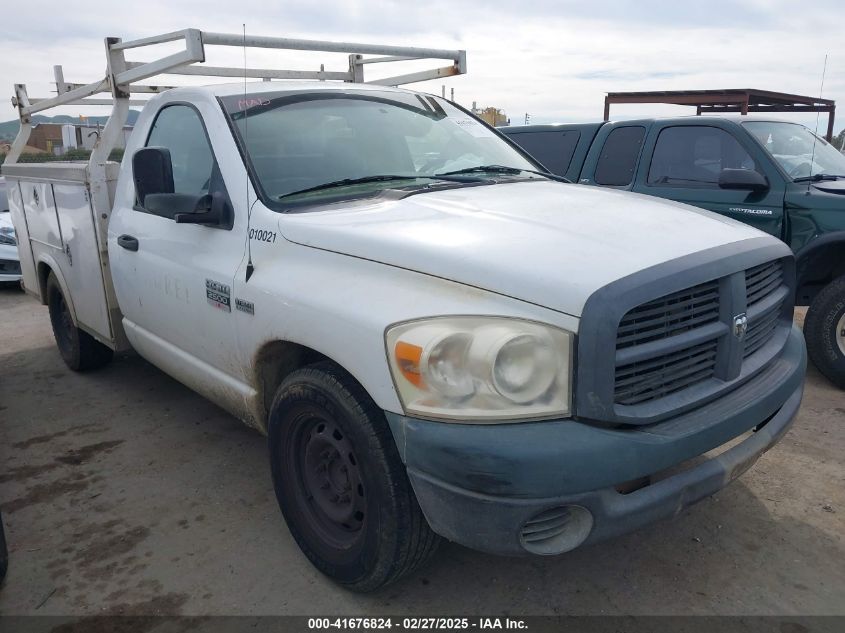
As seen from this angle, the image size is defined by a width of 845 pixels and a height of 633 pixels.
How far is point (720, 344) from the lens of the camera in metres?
2.36

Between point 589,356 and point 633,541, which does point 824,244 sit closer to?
point 633,541

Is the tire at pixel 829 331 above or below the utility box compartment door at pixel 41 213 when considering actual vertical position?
below

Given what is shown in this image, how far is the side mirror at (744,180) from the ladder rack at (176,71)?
6.74 feet

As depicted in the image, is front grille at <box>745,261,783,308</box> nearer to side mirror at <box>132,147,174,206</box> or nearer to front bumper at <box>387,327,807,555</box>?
front bumper at <box>387,327,807,555</box>

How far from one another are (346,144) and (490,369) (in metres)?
1.65

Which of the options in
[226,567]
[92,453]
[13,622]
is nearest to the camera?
[13,622]

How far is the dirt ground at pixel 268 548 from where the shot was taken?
2.60 m

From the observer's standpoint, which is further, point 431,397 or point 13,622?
point 13,622

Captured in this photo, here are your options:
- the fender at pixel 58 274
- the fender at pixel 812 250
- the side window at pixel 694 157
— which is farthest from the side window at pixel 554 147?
the fender at pixel 58 274

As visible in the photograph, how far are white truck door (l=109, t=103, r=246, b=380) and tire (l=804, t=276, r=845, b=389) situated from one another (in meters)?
3.91

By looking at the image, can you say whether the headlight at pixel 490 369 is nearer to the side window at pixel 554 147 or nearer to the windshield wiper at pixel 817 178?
the windshield wiper at pixel 817 178

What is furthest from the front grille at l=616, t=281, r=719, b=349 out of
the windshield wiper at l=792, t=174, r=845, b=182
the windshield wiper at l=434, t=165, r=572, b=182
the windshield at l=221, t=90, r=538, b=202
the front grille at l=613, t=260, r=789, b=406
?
the windshield wiper at l=792, t=174, r=845, b=182

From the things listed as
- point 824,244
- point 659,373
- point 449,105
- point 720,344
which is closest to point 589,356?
point 659,373

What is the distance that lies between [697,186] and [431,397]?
4.18 m
